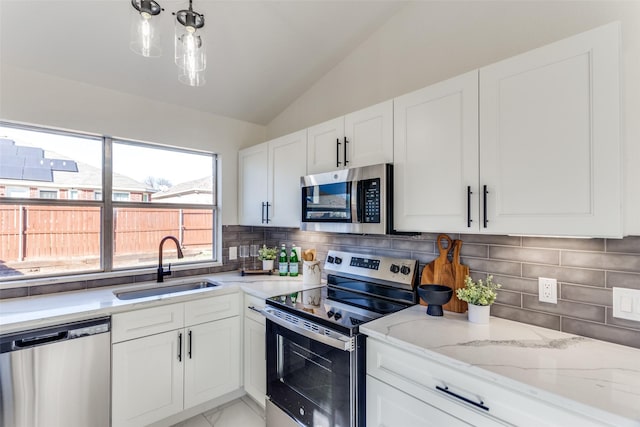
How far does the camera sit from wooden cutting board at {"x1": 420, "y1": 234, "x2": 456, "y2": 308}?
5.75ft

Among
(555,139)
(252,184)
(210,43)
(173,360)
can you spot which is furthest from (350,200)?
(173,360)

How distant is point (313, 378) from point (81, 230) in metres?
2.06

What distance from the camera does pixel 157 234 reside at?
267 centimetres

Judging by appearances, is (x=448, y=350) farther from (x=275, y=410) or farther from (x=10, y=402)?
(x=10, y=402)

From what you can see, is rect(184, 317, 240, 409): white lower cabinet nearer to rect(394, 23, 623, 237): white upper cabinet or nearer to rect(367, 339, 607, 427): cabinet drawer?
rect(367, 339, 607, 427): cabinet drawer

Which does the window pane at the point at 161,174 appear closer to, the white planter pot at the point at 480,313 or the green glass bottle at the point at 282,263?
the green glass bottle at the point at 282,263

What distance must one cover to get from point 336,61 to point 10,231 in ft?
8.82

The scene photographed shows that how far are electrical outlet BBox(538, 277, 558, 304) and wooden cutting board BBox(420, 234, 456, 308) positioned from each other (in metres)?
0.41

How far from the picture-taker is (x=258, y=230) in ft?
10.6

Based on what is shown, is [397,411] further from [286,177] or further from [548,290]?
[286,177]

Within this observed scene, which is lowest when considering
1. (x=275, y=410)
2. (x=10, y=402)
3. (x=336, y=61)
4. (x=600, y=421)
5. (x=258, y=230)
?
(x=275, y=410)

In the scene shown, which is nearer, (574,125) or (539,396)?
(539,396)

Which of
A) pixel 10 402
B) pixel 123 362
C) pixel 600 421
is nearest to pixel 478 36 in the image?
pixel 600 421

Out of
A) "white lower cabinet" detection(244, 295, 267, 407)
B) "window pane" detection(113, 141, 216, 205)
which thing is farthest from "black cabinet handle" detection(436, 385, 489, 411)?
"window pane" detection(113, 141, 216, 205)
